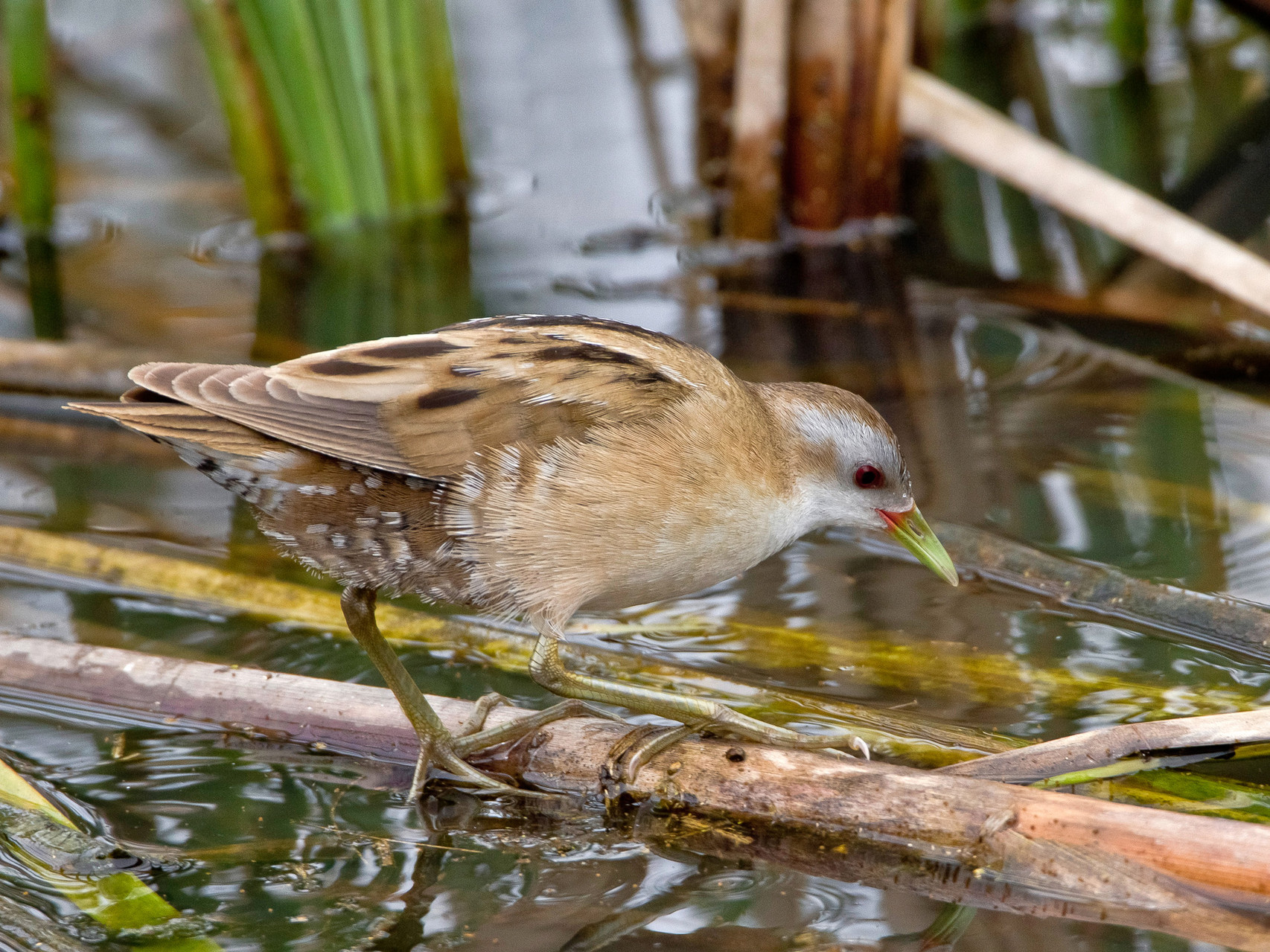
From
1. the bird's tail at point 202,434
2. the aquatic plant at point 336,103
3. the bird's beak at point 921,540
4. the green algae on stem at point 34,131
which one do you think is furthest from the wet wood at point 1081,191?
the green algae on stem at point 34,131

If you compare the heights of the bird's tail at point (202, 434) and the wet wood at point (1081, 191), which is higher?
the wet wood at point (1081, 191)

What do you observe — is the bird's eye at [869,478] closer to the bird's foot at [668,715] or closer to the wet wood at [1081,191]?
the bird's foot at [668,715]

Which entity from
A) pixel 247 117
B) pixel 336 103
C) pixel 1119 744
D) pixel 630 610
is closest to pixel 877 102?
pixel 336 103

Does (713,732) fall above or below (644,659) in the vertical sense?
below

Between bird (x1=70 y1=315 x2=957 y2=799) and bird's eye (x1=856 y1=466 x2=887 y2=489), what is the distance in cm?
23

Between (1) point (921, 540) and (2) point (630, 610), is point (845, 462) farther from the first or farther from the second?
(2) point (630, 610)

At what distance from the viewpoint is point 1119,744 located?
2.76m

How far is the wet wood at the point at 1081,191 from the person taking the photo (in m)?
4.66

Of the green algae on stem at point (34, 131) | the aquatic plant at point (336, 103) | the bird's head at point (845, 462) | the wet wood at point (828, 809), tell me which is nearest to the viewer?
the wet wood at point (828, 809)

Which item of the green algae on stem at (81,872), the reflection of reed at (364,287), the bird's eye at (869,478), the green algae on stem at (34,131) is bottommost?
the green algae on stem at (81,872)

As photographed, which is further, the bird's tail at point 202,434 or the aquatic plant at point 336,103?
the aquatic plant at point 336,103

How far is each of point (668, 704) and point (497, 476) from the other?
63cm

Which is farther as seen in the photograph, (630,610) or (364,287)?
(364,287)

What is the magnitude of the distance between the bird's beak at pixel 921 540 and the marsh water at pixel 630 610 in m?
0.23
